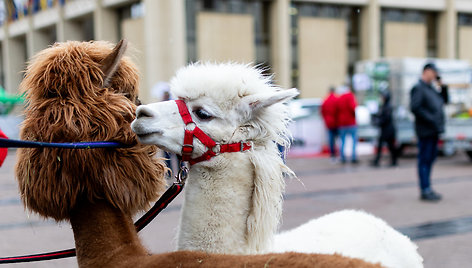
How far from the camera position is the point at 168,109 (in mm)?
1804

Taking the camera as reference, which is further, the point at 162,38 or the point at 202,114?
the point at 162,38

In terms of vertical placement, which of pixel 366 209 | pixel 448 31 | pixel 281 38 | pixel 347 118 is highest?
pixel 448 31

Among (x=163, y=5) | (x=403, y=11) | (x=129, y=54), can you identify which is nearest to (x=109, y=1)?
(x=163, y=5)

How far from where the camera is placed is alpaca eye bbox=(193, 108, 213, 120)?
1803 millimetres

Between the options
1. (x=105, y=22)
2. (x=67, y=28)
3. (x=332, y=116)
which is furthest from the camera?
(x=67, y=28)

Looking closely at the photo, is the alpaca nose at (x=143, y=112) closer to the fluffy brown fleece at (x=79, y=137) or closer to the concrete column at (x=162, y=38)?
the fluffy brown fleece at (x=79, y=137)

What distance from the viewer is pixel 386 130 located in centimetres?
1175

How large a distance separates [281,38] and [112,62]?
24.1 meters

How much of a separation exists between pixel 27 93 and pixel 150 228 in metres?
4.32

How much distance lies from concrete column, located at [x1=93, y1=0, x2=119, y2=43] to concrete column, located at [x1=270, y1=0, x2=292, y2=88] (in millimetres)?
8698

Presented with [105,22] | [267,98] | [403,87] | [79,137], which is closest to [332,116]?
[403,87]

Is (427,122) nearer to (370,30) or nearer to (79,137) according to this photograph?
(79,137)

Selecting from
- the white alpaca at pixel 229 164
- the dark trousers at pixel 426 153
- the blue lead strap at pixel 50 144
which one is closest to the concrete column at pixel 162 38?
the dark trousers at pixel 426 153

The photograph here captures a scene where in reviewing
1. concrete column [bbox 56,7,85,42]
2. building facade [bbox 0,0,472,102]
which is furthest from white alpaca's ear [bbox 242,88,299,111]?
concrete column [bbox 56,7,85,42]
